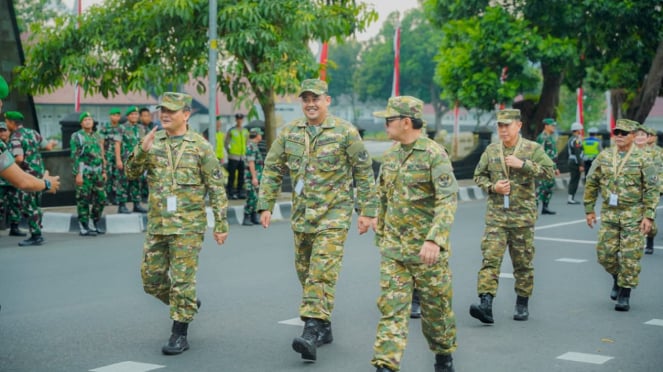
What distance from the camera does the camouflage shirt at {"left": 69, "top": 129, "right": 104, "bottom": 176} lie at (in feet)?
43.4

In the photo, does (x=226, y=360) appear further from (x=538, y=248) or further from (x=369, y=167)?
(x=538, y=248)

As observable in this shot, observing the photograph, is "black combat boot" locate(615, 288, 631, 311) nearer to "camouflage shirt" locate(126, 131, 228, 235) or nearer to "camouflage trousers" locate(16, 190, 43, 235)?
"camouflage shirt" locate(126, 131, 228, 235)

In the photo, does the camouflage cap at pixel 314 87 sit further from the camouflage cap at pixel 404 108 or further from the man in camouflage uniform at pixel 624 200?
the man in camouflage uniform at pixel 624 200

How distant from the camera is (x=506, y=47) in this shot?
2330 centimetres

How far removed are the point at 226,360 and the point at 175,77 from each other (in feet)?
36.9

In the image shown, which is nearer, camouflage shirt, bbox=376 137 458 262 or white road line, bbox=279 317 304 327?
camouflage shirt, bbox=376 137 458 262

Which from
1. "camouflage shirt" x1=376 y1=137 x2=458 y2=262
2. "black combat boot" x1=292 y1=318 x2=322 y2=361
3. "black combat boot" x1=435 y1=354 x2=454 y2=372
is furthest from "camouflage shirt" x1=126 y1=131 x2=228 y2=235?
"black combat boot" x1=435 y1=354 x2=454 y2=372

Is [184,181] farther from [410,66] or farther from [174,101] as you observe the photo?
[410,66]

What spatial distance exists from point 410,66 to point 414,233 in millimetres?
71895

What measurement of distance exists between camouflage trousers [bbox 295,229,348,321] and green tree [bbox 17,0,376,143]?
9.80 meters

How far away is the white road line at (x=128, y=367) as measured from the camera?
20.4 ft

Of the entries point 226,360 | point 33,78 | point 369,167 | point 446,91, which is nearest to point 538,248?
point 369,167

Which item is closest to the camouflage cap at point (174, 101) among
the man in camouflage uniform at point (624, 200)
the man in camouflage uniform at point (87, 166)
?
the man in camouflage uniform at point (624, 200)

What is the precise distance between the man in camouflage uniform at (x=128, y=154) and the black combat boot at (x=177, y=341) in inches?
319
